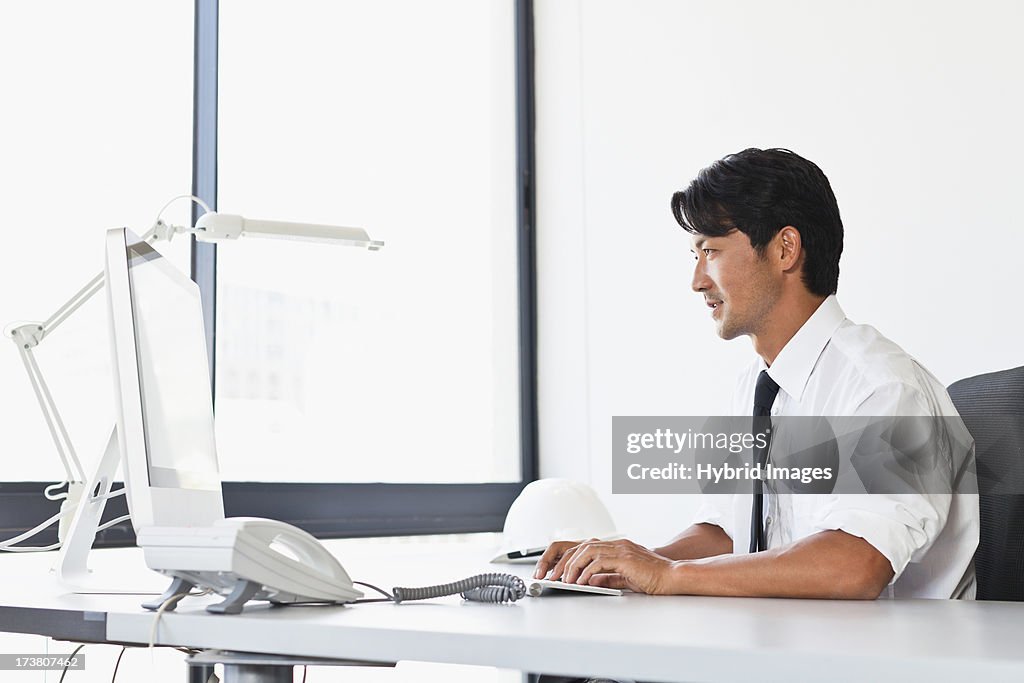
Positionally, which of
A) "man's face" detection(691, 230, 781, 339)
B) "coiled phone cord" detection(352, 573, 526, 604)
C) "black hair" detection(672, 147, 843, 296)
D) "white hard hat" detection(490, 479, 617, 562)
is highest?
"black hair" detection(672, 147, 843, 296)

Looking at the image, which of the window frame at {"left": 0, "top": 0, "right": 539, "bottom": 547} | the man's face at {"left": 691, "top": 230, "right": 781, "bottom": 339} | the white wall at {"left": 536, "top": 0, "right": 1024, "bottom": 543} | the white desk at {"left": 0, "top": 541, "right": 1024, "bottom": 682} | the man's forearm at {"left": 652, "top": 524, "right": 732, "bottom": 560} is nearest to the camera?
the white desk at {"left": 0, "top": 541, "right": 1024, "bottom": 682}

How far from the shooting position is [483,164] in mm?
3352

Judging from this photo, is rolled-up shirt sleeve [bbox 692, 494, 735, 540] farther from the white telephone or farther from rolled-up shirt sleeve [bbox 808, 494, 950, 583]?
the white telephone

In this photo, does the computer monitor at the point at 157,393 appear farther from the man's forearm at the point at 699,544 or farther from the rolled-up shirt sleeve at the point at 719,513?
the rolled-up shirt sleeve at the point at 719,513

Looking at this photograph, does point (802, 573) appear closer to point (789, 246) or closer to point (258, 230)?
point (789, 246)

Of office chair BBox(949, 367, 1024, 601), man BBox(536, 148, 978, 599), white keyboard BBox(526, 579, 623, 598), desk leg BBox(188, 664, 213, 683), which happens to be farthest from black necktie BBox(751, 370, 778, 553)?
desk leg BBox(188, 664, 213, 683)

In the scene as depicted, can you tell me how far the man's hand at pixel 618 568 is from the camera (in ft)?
4.34

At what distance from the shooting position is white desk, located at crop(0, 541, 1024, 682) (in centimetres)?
77

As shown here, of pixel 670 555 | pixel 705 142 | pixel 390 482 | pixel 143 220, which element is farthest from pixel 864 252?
pixel 143 220

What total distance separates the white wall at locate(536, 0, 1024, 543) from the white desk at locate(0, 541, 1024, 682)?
144 centimetres

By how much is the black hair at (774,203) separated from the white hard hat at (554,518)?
79cm

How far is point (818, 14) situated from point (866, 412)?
5.62 feet

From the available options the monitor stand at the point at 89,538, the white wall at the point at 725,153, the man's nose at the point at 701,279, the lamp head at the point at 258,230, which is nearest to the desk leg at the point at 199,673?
the monitor stand at the point at 89,538

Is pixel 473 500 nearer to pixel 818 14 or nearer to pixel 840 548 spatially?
pixel 818 14
